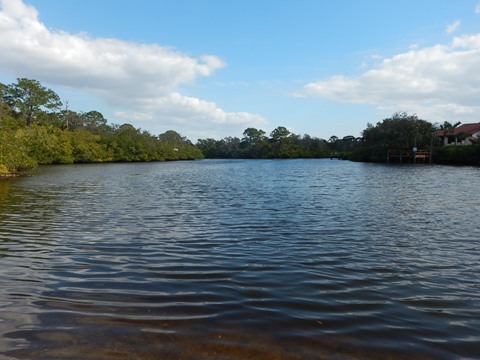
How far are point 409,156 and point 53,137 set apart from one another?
78239 mm

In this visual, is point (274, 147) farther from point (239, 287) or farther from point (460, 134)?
point (239, 287)

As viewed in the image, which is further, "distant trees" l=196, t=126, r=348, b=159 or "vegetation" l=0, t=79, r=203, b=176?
"distant trees" l=196, t=126, r=348, b=159

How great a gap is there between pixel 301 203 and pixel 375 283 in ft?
38.1

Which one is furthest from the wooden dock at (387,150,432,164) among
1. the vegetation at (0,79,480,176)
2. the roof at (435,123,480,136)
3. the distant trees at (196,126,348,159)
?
the distant trees at (196,126,348,159)

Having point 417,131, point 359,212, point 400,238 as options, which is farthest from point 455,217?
point 417,131

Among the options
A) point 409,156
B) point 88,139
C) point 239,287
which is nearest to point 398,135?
point 409,156

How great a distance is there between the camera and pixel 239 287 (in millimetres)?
6684

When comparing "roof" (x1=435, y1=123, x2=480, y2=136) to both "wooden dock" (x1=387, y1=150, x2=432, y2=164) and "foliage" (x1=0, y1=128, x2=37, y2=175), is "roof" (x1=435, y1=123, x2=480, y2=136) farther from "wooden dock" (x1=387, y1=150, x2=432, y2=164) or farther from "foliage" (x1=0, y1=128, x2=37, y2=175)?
"foliage" (x1=0, y1=128, x2=37, y2=175)

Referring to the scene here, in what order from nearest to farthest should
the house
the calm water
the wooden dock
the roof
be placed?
the calm water, the wooden dock, the house, the roof

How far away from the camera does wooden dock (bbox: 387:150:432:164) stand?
79875mm

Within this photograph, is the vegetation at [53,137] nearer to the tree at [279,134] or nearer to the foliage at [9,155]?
the foliage at [9,155]

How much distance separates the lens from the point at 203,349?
4.39 metres

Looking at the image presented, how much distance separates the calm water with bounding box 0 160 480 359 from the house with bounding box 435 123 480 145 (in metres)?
82.1

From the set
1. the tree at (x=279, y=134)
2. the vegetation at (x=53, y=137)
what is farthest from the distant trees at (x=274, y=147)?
the vegetation at (x=53, y=137)
